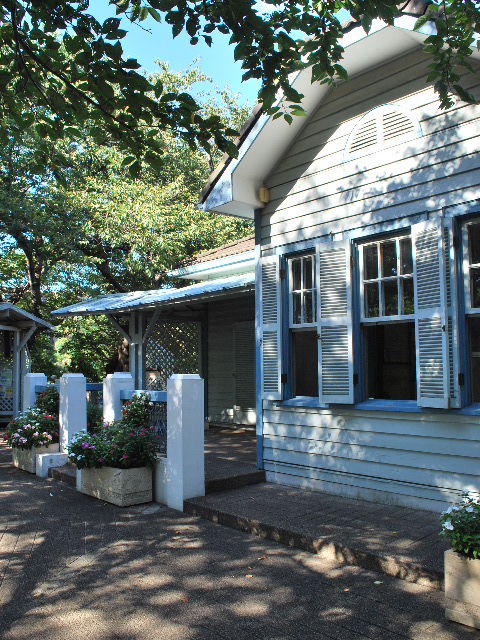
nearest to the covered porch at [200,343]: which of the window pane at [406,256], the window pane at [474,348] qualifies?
the window pane at [406,256]

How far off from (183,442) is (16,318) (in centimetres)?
942

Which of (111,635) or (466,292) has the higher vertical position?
(466,292)

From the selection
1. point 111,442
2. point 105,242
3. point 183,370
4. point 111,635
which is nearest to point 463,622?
point 111,635

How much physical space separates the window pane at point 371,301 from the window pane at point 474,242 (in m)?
1.01

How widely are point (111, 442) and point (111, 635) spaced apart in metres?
3.23

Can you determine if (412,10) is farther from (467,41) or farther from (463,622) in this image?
(463,622)

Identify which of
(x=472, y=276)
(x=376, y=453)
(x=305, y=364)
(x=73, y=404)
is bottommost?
(x=376, y=453)

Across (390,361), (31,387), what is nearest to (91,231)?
(31,387)

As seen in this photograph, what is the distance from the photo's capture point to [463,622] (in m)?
3.14

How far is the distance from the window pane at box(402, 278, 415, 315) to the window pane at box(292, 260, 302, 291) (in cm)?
142

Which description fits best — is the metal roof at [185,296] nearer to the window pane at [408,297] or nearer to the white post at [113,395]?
the white post at [113,395]

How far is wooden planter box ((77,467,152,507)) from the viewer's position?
19.4 feet

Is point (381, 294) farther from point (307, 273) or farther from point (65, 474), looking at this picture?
point (65, 474)

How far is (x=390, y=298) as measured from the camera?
543 centimetres
